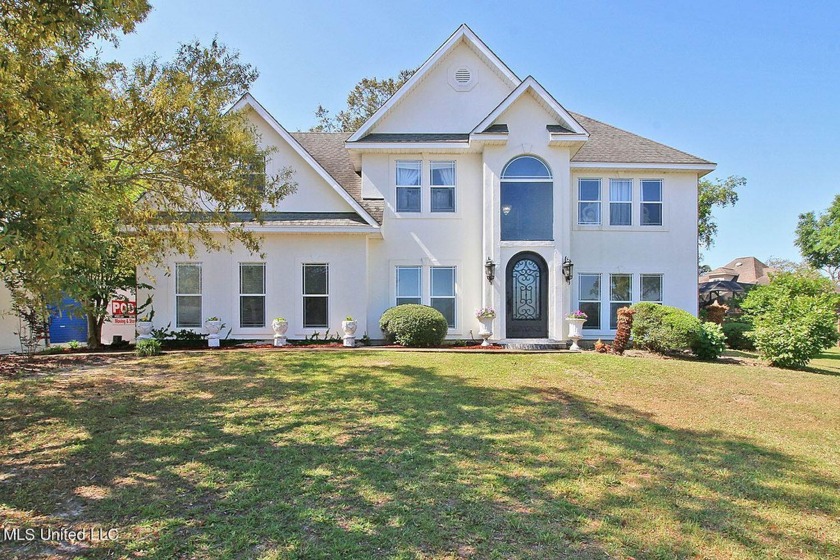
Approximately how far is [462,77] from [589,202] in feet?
19.7

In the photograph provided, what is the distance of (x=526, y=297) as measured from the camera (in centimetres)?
1417

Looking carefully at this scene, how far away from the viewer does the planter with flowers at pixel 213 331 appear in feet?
42.5

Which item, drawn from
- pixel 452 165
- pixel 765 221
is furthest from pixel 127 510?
pixel 765 221

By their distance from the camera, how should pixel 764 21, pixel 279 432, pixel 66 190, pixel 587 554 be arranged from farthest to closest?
pixel 764 21, pixel 279 432, pixel 66 190, pixel 587 554

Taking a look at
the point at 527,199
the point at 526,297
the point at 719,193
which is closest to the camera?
the point at 527,199

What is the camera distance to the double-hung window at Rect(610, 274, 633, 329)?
595 inches

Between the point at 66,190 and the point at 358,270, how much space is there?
9.31 metres

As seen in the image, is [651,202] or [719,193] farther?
[719,193]

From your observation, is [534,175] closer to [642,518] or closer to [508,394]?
[508,394]

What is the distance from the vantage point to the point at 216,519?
3570 mm

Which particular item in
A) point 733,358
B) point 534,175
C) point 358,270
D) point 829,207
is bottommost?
point 733,358

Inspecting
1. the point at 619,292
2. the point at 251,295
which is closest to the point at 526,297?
the point at 619,292

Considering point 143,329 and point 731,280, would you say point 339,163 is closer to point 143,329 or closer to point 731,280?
point 143,329

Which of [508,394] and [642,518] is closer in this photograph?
[642,518]
